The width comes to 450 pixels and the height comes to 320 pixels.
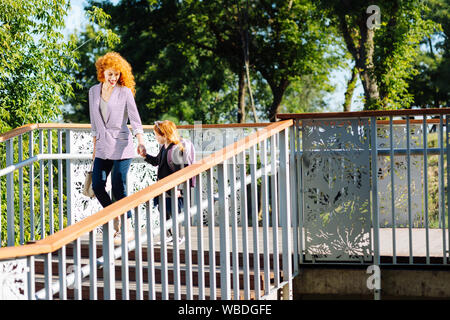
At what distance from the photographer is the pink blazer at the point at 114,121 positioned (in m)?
5.15

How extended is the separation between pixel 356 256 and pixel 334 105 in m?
33.6

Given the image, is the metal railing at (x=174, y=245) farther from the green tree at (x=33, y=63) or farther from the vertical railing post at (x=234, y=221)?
the green tree at (x=33, y=63)

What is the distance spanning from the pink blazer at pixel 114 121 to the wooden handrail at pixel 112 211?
1303mm

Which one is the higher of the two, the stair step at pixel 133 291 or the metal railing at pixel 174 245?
the metal railing at pixel 174 245

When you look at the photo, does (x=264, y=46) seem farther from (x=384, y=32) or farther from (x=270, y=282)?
(x=270, y=282)

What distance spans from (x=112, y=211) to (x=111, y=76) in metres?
2.31

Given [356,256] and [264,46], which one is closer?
[356,256]

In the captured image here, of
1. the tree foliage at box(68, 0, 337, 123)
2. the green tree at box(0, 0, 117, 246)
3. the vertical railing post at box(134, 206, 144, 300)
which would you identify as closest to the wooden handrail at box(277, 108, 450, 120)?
the vertical railing post at box(134, 206, 144, 300)

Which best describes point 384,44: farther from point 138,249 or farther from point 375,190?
point 138,249

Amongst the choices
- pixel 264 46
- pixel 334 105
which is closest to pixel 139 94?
pixel 264 46

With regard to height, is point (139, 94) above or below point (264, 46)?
below

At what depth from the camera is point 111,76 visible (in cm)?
510

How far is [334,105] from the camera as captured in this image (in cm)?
3822

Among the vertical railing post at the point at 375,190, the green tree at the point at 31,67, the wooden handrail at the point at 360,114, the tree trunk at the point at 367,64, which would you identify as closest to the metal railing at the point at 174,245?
the wooden handrail at the point at 360,114
